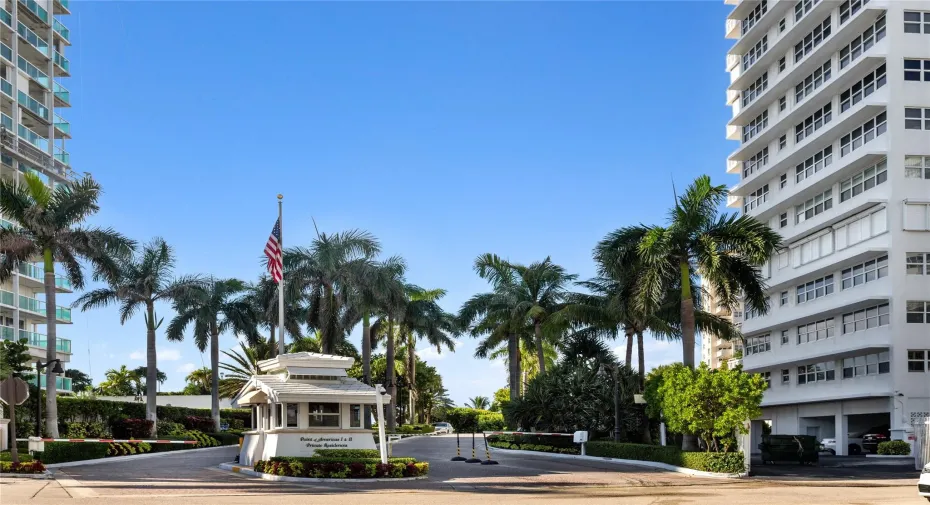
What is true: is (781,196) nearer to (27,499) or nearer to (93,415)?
(93,415)

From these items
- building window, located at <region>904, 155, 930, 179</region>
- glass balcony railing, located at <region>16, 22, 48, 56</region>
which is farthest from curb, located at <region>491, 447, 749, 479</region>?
glass balcony railing, located at <region>16, 22, 48, 56</region>

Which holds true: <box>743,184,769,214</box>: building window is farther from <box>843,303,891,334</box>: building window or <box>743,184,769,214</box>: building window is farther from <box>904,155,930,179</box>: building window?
<box>904,155,930,179</box>: building window

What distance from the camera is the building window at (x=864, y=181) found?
56062mm

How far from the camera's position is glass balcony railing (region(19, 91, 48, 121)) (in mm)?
71000

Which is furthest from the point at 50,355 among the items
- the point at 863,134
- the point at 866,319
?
the point at 863,134

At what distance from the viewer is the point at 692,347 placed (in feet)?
123

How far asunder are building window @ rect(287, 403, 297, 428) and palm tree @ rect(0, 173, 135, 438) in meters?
17.9

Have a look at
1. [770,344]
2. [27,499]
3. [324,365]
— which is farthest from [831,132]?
[27,499]

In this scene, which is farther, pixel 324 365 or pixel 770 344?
pixel 770 344

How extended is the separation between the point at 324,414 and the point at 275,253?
6.42 meters

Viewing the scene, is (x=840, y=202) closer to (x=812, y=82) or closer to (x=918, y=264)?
(x=918, y=264)

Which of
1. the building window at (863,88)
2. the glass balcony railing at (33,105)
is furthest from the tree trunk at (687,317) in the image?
the glass balcony railing at (33,105)

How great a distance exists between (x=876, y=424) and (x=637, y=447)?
26.0 m

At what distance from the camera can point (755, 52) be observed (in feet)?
235
